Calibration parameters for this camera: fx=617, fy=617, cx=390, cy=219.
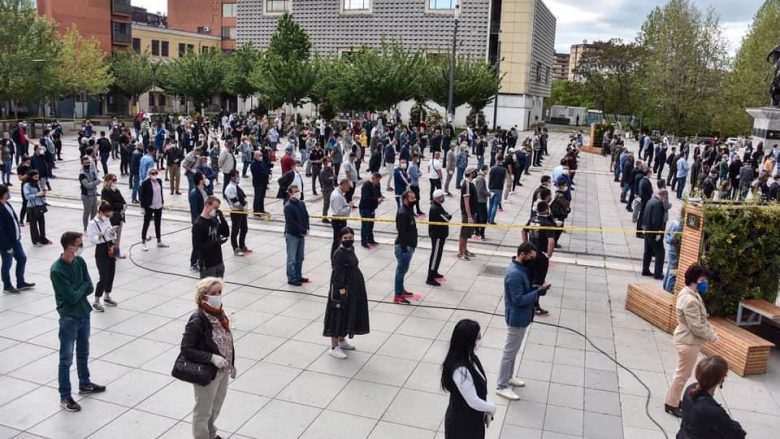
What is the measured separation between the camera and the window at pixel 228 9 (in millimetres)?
82875

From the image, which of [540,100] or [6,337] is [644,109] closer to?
[540,100]

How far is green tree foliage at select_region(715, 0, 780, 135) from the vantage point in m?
42.4

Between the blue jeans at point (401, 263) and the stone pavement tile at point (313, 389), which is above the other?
the blue jeans at point (401, 263)

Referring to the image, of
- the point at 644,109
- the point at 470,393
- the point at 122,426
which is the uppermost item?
the point at 644,109

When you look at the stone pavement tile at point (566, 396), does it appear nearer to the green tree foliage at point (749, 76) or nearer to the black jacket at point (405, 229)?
the black jacket at point (405, 229)

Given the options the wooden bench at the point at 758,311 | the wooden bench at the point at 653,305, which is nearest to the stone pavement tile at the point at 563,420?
the wooden bench at the point at 653,305

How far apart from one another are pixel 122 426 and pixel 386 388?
110 inches

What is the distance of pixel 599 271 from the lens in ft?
41.1

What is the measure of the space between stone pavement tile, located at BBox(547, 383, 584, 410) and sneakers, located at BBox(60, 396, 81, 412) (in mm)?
5033

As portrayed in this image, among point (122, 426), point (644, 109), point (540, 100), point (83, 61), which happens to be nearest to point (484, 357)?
point (122, 426)

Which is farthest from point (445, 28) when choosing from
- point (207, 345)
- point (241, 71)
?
point (207, 345)

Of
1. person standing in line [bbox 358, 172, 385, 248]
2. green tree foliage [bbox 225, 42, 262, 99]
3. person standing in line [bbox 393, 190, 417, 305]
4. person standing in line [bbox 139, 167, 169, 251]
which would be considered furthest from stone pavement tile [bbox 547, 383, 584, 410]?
green tree foliage [bbox 225, 42, 262, 99]

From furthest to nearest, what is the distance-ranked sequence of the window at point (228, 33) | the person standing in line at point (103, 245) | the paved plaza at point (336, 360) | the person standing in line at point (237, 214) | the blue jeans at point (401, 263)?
1. the window at point (228, 33)
2. the person standing in line at point (237, 214)
3. the blue jeans at point (401, 263)
4. the person standing in line at point (103, 245)
5. the paved plaza at point (336, 360)

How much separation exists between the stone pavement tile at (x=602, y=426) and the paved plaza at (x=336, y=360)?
0.8 inches
